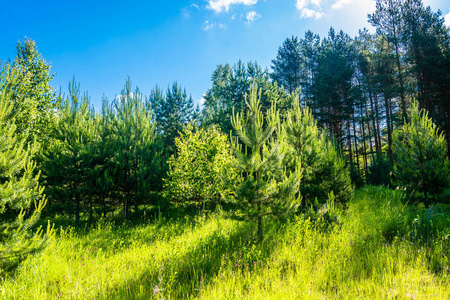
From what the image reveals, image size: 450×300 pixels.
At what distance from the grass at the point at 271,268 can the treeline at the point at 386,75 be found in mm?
13657

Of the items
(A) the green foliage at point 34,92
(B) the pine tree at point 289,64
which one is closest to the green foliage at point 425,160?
(A) the green foliage at point 34,92

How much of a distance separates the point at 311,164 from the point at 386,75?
808 inches

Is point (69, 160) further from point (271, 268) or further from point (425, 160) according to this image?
point (425, 160)

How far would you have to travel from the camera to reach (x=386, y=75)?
812 inches

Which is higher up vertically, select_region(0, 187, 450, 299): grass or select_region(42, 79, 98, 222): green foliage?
select_region(42, 79, 98, 222): green foliage

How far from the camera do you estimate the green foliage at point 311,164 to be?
7277 mm

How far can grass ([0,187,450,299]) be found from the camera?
11.8 feet

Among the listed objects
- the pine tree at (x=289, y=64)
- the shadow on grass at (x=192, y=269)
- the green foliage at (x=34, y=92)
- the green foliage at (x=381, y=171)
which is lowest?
the shadow on grass at (x=192, y=269)

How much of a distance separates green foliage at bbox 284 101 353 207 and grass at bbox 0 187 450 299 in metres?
1.34

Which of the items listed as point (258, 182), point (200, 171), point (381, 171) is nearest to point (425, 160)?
point (258, 182)

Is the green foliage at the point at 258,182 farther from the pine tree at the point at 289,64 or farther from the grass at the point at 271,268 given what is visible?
the pine tree at the point at 289,64

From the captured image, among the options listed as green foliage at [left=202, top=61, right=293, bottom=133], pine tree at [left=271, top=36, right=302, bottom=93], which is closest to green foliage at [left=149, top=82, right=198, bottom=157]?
green foliage at [left=202, top=61, right=293, bottom=133]

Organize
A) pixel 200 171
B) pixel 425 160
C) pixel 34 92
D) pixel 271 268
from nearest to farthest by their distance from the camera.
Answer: pixel 271 268 → pixel 425 160 → pixel 200 171 → pixel 34 92

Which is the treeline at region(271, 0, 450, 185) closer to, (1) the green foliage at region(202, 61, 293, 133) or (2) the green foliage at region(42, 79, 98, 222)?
(1) the green foliage at region(202, 61, 293, 133)
